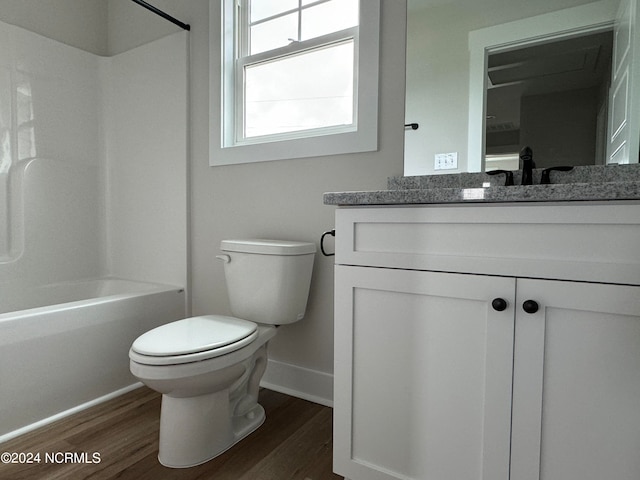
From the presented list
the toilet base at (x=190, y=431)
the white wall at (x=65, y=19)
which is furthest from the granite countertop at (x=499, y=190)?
the white wall at (x=65, y=19)

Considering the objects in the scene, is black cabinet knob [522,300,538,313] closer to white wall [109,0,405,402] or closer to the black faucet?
the black faucet

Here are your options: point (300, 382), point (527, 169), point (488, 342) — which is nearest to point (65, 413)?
point (300, 382)

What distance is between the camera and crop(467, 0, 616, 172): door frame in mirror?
1.27 m

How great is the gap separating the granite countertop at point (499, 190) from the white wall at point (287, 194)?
0.83ft

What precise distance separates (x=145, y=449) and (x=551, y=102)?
1.91 metres

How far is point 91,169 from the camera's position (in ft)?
8.17

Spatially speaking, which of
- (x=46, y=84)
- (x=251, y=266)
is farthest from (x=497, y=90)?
(x=46, y=84)

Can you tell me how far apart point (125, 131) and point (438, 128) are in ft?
6.47

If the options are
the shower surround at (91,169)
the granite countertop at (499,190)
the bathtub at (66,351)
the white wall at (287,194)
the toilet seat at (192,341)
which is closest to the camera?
the granite countertop at (499,190)

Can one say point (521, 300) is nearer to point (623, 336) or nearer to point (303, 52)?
point (623, 336)

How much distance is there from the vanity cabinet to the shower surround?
1345 mm

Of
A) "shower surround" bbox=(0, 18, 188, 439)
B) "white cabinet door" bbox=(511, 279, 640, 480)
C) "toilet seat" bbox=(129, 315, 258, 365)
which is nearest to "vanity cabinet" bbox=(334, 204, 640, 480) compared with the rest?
"white cabinet door" bbox=(511, 279, 640, 480)

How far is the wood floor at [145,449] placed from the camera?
1285 millimetres

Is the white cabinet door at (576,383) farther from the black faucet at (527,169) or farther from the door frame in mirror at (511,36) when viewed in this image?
the door frame in mirror at (511,36)
